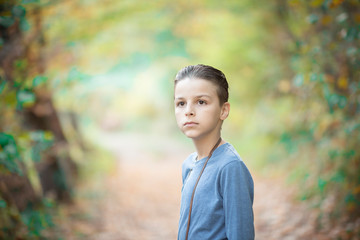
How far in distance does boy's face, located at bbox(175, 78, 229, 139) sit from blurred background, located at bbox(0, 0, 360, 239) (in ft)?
4.82

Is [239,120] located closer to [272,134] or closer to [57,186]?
[272,134]

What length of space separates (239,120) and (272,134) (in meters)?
2.81

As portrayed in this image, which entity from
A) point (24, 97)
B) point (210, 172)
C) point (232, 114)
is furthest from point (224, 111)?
point (232, 114)

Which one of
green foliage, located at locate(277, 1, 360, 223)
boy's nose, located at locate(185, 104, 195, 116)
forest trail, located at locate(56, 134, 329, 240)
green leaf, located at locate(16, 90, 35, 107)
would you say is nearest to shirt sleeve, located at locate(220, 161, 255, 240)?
boy's nose, located at locate(185, 104, 195, 116)

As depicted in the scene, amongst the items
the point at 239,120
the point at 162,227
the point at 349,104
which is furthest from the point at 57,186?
the point at 239,120

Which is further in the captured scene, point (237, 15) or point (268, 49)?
point (268, 49)

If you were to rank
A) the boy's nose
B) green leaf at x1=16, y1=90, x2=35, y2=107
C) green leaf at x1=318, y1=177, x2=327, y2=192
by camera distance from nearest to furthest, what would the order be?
the boy's nose, green leaf at x1=16, y1=90, x2=35, y2=107, green leaf at x1=318, y1=177, x2=327, y2=192

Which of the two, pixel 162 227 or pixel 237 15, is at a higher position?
pixel 237 15

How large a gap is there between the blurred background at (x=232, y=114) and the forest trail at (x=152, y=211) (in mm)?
29

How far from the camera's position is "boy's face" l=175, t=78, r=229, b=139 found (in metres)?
1.42

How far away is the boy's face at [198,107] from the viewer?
1.42 m

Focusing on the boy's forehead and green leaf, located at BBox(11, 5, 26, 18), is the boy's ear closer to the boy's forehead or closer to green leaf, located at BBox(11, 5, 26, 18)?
the boy's forehead

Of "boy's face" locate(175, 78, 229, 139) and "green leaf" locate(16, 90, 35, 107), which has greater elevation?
"green leaf" locate(16, 90, 35, 107)

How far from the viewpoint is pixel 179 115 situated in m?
1.47
